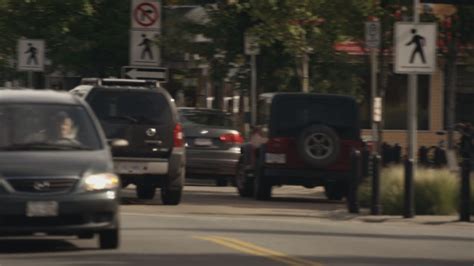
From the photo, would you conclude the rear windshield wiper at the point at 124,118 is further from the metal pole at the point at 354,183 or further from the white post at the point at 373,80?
the white post at the point at 373,80

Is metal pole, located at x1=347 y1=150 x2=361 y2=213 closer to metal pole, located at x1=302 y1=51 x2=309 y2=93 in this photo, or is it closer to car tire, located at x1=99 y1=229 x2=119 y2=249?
car tire, located at x1=99 y1=229 x2=119 y2=249

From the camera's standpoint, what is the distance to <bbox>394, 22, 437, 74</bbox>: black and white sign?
72.9ft

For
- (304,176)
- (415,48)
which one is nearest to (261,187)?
(304,176)

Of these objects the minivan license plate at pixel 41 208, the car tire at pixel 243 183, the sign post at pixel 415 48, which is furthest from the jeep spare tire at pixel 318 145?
the minivan license plate at pixel 41 208

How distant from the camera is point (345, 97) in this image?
84.2 feet

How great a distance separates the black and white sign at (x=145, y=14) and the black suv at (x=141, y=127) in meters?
6.25

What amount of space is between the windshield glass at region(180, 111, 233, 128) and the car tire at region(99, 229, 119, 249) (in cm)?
1364

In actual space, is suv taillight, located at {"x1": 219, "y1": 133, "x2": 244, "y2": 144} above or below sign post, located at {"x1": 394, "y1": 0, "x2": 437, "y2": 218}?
below

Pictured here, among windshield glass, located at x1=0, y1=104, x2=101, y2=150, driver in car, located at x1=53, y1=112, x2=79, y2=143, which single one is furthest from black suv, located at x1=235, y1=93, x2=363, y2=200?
driver in car, located at x1=53, y1=112, x2=79, y2=143

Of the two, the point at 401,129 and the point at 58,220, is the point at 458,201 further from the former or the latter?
the point at 401,129

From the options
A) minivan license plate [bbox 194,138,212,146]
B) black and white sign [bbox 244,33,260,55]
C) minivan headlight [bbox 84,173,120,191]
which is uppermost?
black and white sign [bbox 244,33,260,55]

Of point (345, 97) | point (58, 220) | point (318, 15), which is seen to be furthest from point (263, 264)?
point (318, 15)

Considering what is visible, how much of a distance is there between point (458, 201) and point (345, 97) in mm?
3954

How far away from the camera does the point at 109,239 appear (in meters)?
15.1
